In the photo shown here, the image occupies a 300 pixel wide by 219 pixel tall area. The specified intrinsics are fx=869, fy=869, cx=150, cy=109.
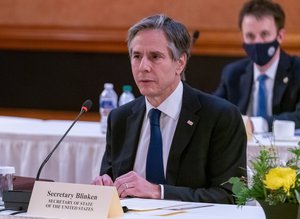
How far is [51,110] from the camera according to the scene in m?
8.09

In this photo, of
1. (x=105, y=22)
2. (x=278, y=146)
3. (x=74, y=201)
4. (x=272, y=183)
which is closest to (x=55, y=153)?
(x=278, y=146)

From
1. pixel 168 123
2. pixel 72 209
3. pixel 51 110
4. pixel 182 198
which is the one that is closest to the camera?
pixel 72 209

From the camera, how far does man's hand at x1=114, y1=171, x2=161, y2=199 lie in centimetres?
328

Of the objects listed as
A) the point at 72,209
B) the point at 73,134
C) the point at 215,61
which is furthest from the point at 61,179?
the point at 215,61

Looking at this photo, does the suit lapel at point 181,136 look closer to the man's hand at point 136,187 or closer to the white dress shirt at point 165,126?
the white dress shirt at point 165,126

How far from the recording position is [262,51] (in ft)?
18.7

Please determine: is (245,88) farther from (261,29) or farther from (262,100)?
(261,29)

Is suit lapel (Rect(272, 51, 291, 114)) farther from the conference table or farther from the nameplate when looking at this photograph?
the nameplate

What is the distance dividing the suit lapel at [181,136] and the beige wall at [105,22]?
4.06 meters

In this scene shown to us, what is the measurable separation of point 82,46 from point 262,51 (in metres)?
2.63

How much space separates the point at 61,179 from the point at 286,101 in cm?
164

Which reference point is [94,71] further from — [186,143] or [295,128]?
[186,143]

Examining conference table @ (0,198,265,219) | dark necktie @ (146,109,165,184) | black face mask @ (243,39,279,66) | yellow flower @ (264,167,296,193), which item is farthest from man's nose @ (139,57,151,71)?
black face mask @ (243,39,279,66)

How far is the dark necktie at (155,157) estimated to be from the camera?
352cm
